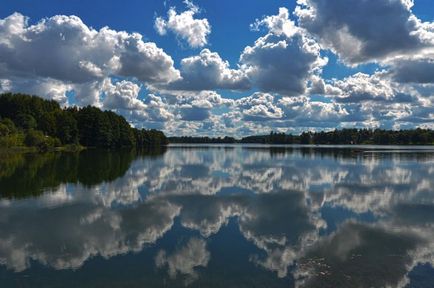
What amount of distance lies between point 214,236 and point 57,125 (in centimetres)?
10246

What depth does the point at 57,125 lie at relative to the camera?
356 feet

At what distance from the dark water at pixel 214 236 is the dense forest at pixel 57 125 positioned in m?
67.2

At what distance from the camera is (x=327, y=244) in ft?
47.1

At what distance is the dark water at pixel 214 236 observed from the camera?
1100 cm

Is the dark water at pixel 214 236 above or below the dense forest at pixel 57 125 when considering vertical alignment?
below

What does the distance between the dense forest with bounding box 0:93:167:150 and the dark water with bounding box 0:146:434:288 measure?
67.2 m

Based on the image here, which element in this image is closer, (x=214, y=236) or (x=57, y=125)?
(x=214, y=236)

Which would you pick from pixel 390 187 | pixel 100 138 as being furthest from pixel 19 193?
pixel 100 138

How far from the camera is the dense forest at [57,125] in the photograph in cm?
9050

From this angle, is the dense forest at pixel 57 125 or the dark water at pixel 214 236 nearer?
the dark water at pixel 214 236

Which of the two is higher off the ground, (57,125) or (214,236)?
(57,125)

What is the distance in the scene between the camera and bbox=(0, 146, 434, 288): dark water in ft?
36.1

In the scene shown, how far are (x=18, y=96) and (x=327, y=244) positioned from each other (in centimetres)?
12970

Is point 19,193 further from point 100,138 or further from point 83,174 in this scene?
point 100,138
